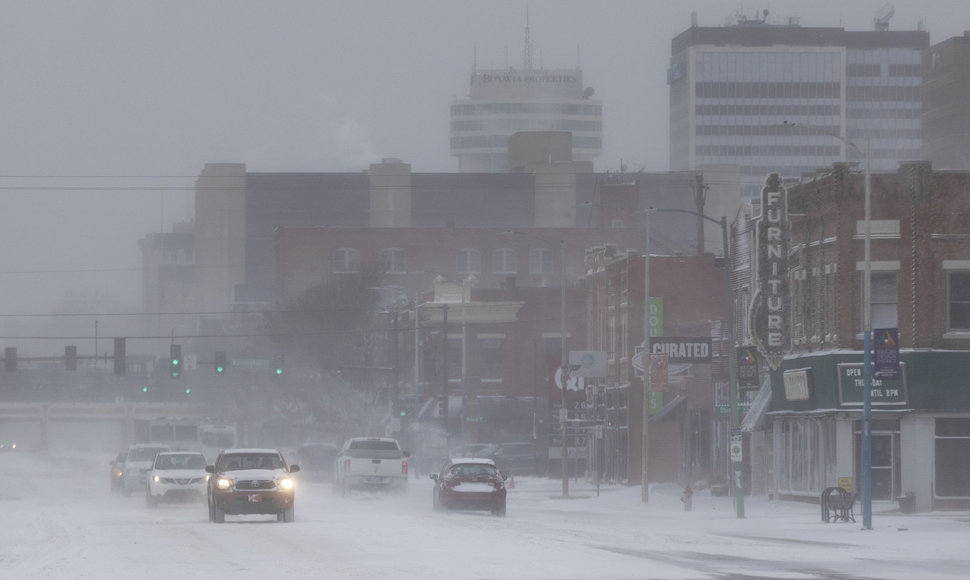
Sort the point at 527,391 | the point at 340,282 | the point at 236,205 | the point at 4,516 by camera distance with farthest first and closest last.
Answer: the point at 236,205
the point at 340,282
the point at 527,391
the point at 4,516

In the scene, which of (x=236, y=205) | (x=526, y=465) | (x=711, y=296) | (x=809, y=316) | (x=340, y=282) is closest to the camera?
(x=809, y=316)

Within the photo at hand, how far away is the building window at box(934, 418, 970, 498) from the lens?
4722cm

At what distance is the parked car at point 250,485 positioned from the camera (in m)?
38.3

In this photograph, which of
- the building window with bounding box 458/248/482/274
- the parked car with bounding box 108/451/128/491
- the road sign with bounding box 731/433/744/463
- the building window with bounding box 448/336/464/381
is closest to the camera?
the road sign with bounding box 731/433/744/463

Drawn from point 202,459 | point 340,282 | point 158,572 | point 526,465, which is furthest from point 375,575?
point 340,282

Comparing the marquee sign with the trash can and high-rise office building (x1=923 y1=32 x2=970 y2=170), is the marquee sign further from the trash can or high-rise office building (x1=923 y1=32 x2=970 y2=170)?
high-rise office building (x1=923 y1=32 x2=970 y2=170)

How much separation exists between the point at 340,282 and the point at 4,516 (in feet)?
241

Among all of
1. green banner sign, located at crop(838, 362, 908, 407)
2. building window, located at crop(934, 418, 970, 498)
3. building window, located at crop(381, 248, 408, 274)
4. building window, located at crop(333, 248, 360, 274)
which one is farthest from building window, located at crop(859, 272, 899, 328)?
building window, located at crop(333, 248, 360, 274)

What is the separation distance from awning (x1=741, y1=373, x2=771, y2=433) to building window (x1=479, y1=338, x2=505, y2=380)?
144 feet

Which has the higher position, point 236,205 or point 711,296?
point 236,205

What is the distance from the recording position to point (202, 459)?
4850 cm

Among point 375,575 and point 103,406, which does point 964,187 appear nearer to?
point 375,575

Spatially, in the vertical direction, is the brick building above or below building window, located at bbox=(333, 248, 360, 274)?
below

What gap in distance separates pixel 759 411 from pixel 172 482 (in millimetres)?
19488
